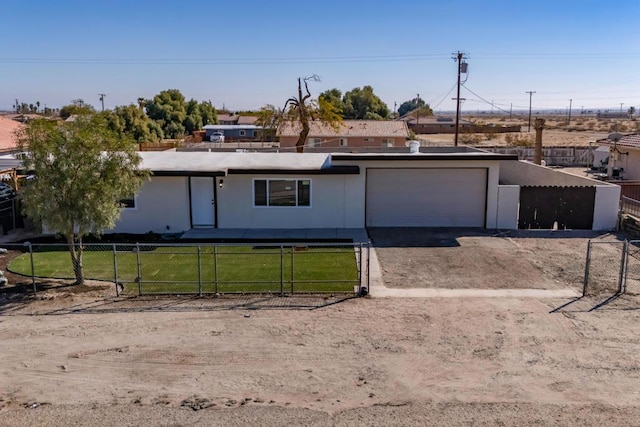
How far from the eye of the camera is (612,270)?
17156 millimetres

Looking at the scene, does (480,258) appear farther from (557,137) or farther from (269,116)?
(557,137)

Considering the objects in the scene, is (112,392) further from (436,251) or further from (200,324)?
(436,251)

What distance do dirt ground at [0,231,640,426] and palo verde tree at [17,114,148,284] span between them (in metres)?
2.01

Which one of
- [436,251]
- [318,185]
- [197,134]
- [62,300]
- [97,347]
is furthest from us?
[197,134]

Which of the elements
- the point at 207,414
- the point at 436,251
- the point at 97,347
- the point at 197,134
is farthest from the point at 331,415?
the point at 197,134

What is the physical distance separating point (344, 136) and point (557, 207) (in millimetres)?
36378

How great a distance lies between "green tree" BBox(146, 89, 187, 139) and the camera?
86.8 metres

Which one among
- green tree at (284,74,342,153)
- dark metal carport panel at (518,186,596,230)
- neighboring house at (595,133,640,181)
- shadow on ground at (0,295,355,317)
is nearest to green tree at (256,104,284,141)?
green tree at (284,74,342,153)

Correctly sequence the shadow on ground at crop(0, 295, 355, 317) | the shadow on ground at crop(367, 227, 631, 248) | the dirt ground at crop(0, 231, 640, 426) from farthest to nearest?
the shadow on ground at crop(367, 227, 631, 248) → the shadow on ground at crop(0, 295, 355, 317) → the dirt ground at crop(0, 231, 640, 426)

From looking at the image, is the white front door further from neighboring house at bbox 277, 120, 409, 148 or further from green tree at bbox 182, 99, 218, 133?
green tree at bbox 182, 99, 218, 133

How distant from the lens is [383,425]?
8898 millimetres

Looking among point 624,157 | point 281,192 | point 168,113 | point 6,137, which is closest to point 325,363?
point 281,192

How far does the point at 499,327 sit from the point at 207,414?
679cm

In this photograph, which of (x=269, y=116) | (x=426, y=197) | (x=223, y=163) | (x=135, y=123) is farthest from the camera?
(x=135, y=123)
